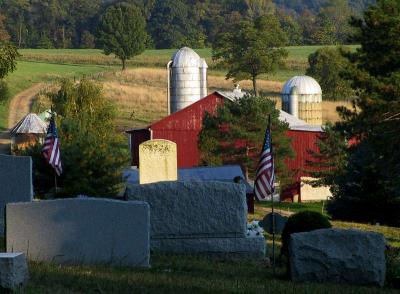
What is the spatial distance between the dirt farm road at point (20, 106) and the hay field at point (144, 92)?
6.92 m

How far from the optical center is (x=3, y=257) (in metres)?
12.3

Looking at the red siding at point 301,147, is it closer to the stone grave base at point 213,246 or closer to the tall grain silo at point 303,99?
the tall grain silo at point 303,99

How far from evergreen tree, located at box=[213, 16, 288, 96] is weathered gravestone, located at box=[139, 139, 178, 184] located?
83589 mm

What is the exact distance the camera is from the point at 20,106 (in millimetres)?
98250

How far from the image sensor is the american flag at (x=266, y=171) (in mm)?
19703

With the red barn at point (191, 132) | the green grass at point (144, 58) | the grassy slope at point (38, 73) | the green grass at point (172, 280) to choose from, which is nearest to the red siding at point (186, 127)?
the red barn at point (191, 132)

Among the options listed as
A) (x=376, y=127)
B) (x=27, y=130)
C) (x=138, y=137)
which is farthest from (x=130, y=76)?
(x=376, y=127)

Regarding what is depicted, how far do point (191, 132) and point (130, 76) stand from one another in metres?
46.2

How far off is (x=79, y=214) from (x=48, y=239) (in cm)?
61

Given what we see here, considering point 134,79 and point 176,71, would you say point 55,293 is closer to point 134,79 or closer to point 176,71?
point 176,71

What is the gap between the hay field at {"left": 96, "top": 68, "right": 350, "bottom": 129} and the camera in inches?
3846

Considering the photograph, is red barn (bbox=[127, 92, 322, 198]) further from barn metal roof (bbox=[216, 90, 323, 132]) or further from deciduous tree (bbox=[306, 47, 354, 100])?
deciduous tree (bbox=[306, 47, 354, 100])

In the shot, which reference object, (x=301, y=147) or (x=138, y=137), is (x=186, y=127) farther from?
(x=301, y=147)

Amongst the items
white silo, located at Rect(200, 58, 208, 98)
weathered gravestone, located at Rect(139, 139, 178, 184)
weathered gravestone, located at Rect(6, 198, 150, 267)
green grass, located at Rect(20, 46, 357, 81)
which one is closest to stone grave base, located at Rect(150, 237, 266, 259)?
weathered gravestone, located at Rect(6, 198, 150, 267)
